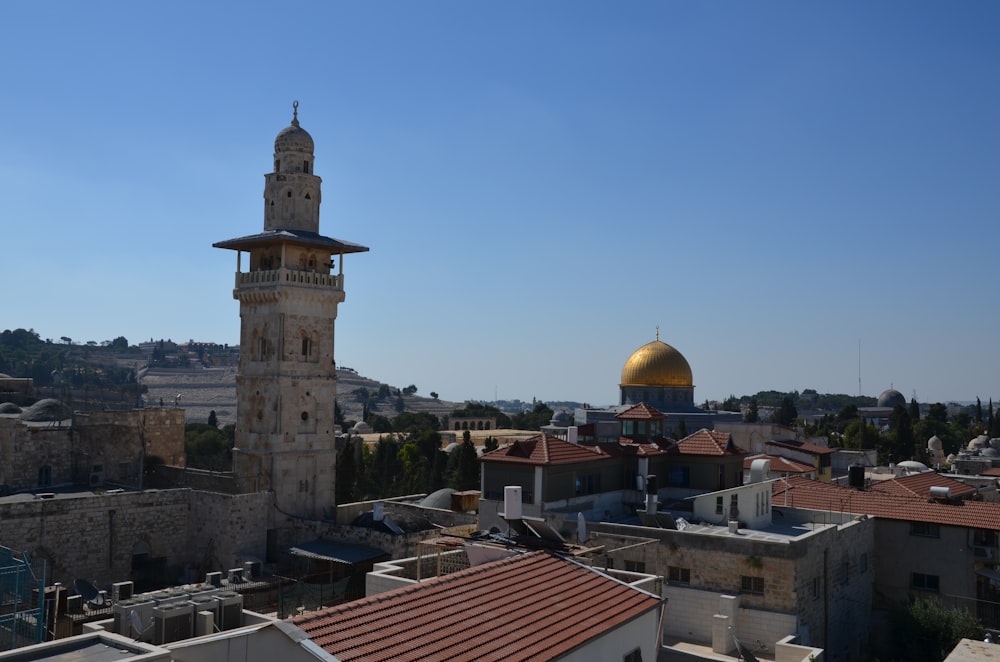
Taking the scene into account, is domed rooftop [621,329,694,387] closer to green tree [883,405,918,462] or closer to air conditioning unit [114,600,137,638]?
green tree [883,405,918,462]

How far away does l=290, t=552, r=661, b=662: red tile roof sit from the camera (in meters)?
10.8

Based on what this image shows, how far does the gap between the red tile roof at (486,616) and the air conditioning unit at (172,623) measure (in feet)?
9.15

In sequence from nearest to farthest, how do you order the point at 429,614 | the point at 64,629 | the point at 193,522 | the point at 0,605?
the point at 429,614 → the point at 0,605 → the point at 64,629 → the point at 193,522

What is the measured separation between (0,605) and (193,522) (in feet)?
56.3

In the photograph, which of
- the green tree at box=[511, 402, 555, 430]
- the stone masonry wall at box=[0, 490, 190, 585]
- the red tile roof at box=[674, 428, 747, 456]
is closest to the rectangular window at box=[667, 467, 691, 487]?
the red tile roof at box=[674, 428, 747, 456]

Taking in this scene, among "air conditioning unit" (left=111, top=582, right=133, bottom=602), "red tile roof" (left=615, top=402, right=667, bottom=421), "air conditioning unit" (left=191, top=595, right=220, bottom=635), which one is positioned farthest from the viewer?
"red tile roof" (left=615, top=402, right=667, bottom=421)

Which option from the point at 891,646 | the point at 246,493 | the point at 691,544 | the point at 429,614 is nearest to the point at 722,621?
the point at 691,544

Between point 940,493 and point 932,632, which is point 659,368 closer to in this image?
point 940,493

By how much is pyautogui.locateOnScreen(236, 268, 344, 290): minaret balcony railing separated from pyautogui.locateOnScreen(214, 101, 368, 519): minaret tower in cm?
4

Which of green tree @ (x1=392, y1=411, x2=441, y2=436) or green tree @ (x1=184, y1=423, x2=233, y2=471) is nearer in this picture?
green tree @ (x1=184, y1=423, x2=233, y2=471)

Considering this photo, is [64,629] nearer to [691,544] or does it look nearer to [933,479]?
[691,544]

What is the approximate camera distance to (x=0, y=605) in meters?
13.4

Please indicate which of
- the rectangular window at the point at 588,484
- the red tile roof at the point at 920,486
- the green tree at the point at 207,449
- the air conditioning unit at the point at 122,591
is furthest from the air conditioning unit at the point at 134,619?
the green tree at the point at 207,449

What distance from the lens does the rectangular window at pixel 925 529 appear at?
28.3m
